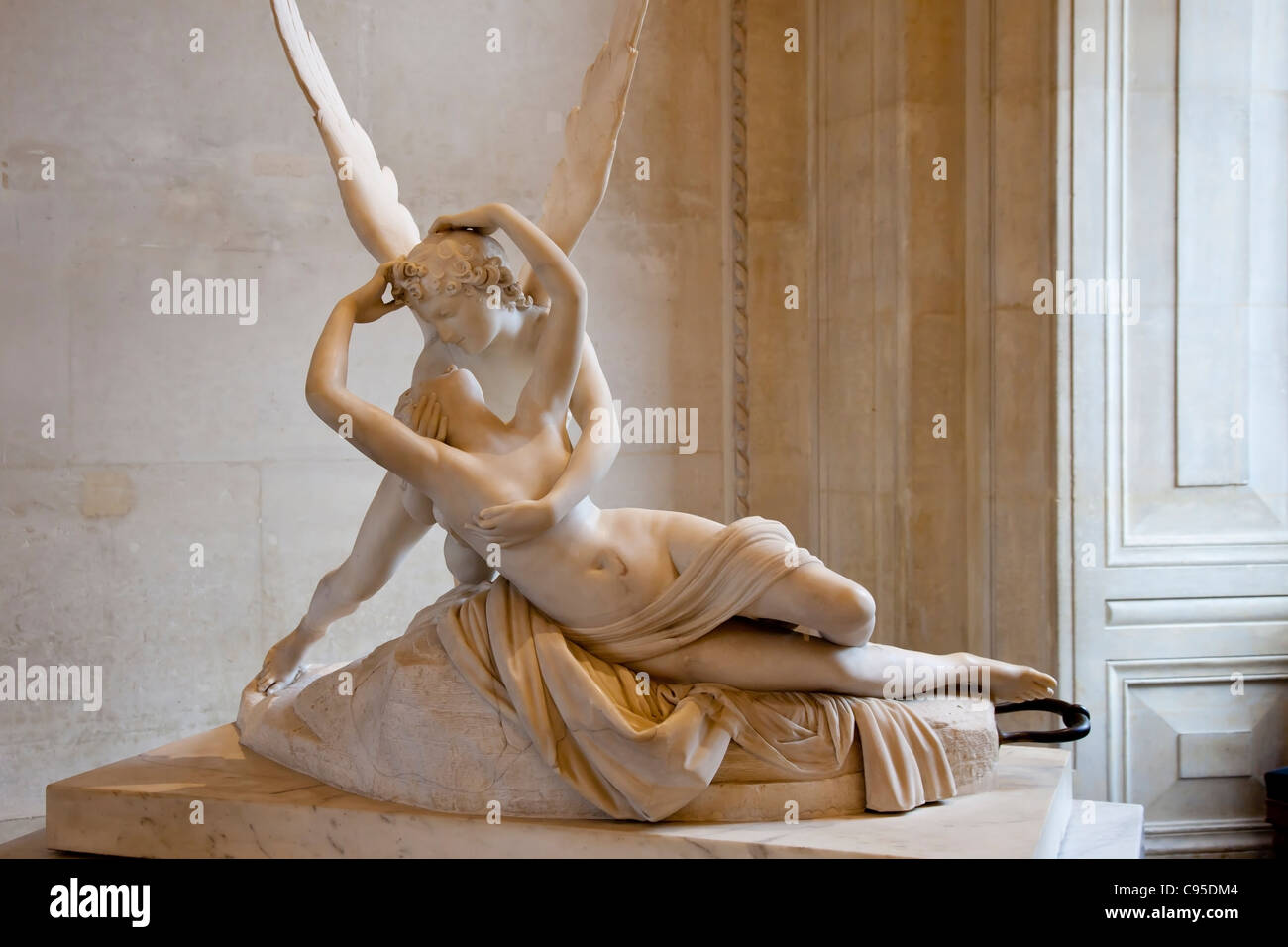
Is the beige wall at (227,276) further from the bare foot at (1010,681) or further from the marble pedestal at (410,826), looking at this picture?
the bare foot at (1010,681)

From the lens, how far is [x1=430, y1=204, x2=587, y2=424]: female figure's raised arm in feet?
10.0

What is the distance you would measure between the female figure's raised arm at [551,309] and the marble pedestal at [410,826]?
0.98m

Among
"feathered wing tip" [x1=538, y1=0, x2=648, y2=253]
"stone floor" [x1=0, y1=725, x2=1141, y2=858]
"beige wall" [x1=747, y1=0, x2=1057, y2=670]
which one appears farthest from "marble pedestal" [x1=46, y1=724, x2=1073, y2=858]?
"beige wall" [x1=747, y1=0, x2=1057, y2=670]

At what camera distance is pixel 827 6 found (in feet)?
17.7

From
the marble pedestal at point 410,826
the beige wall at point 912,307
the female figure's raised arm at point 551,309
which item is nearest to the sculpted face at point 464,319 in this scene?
the female figure's raised arm at point 551,309

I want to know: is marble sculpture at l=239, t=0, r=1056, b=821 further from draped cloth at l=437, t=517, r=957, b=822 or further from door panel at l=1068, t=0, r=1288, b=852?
door panel at l=1068, t=0, r=1288, b=852

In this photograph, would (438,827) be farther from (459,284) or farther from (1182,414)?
(1182,414)

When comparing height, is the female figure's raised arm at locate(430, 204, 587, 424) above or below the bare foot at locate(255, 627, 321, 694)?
above

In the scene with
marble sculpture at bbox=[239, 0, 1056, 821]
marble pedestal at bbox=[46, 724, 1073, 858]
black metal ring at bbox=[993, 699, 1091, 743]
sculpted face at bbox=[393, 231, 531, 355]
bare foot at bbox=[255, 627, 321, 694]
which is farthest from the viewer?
bare foot at bbox=[255, 627, 321, 694]

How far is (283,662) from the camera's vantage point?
12.0 feet

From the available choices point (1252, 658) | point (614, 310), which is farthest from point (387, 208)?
point (1252, 658)

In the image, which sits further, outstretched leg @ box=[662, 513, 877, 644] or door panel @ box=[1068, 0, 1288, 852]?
door panel @ box=[1068, 0, 1288, 852]

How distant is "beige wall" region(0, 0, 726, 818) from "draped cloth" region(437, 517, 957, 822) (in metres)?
2.29

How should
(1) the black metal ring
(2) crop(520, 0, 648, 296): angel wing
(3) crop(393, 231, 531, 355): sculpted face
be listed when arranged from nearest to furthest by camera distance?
(3) crop(393, 231, 531, 355): sculpted face → (1) the black metal ring → (2) crop(520, 0, 648, 296): angel wing
